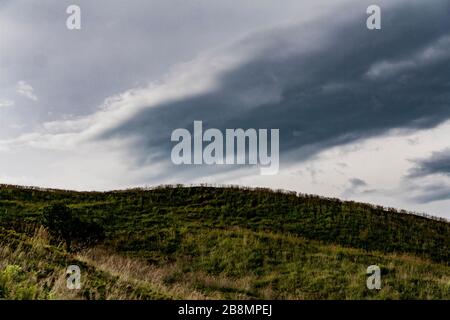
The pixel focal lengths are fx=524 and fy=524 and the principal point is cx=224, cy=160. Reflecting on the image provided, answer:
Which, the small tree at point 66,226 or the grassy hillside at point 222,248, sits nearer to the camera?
the grassy hillside at point 222,248

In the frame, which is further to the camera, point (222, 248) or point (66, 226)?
point (222, 248)

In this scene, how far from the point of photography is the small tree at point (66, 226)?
3187cm

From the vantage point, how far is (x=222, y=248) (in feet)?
119

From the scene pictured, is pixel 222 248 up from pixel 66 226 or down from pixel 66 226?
down

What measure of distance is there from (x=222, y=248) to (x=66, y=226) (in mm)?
10679

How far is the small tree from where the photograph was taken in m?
31.9

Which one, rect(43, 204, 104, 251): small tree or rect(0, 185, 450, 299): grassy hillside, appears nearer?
rect(0, 185, 450, 299): grassy hillside

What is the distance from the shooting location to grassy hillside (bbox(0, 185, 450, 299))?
14.9 m

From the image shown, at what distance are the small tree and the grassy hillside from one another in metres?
1.01

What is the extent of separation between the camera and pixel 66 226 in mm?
31984

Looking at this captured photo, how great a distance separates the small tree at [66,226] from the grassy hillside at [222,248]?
1.01 meters
